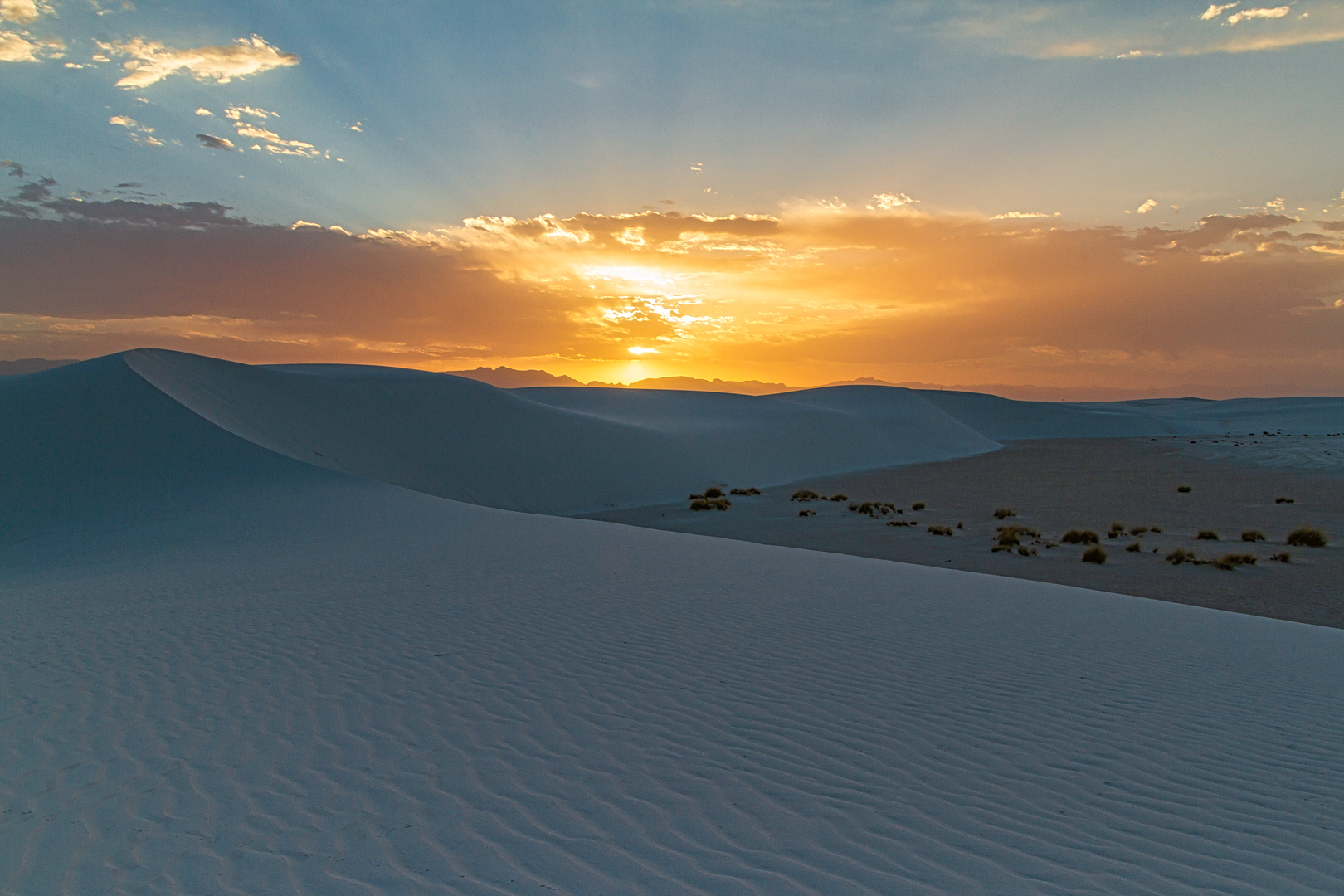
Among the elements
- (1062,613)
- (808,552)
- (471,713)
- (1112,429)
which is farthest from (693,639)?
(1112,429)

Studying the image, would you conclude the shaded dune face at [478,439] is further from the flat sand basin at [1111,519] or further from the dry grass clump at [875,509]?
the dry grass clump at [875,509]

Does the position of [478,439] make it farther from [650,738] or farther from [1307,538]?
[650,738]

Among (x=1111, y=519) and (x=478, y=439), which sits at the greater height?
(x=478, y=439)

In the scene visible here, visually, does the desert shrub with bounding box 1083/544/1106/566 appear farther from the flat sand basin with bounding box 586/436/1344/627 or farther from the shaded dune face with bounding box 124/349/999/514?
the shaded dune face with bounding box 124/349/999/514

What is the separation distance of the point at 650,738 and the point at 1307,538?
19.0m

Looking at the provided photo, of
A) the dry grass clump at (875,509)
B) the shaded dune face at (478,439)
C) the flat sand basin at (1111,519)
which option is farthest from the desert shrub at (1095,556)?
the shaded dune face at (478,439)

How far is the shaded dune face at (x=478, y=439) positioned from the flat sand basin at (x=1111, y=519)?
4901mm

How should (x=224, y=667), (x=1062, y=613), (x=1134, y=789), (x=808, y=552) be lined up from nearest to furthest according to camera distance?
(x=1134, y=789) → (x=224, y=667) → (x=1062, y=613) → (x=808, y=552)

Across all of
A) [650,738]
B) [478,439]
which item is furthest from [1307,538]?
[478,439]

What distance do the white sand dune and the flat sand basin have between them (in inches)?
184

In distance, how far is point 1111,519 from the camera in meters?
22.1

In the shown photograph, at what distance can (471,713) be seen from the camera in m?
4.96

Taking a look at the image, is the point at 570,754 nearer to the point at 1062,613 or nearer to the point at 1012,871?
the point at 1012,871

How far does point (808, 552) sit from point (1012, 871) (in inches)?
408
